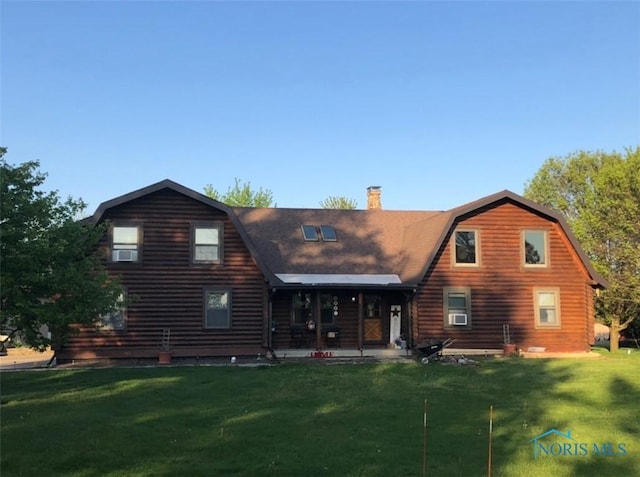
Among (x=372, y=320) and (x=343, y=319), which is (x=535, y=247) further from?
(x=343, y=319)

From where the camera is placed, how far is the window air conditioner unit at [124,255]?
2017 centimetres

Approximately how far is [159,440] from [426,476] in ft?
12.7

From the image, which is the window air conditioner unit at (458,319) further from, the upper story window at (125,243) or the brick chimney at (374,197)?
the upper story window at (125,243)

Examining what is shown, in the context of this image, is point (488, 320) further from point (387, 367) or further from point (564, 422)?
point (564, 422)

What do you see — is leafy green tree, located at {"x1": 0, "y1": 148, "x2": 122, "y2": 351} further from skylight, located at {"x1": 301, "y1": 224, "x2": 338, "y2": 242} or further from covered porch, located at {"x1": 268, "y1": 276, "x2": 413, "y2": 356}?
skylight, located at {"x1": 301, "y1": 224, "x2": 338, "y2": 242}

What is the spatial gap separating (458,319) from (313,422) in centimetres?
1293

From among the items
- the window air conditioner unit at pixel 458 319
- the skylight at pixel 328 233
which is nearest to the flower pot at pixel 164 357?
the skylight at pixel 328 233

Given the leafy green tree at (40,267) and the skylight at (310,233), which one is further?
the skylight at (310,233)

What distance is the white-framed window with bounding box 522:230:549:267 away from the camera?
2283cm

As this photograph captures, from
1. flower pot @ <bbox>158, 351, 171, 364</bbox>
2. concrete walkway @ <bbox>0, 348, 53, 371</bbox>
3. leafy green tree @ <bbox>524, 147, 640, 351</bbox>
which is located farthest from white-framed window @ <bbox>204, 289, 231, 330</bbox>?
leafy green tree @ <bbox>524, 147, 640, 351</bbox>

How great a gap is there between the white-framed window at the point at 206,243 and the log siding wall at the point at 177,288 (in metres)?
0.17

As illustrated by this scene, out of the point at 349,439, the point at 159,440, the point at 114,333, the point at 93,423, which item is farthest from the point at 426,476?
the point at 114,333

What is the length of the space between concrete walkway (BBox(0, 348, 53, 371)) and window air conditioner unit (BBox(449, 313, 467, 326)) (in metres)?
13.4

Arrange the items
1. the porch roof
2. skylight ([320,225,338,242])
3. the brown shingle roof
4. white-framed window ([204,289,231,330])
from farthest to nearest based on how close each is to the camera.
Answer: skylight ([320,225,338,242])
the brown shingle roof
the porch roof
white-framed window ([204,289,231,330])
